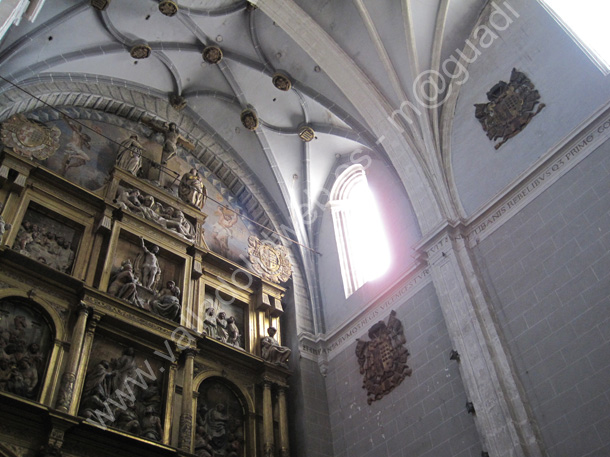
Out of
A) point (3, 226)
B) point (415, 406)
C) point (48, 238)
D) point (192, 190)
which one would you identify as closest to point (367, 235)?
point (192, 190)

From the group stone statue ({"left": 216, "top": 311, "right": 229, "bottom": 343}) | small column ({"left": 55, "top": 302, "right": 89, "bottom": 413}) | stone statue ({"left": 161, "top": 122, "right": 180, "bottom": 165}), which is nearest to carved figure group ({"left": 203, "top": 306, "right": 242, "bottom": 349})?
stone statue ({"left": 216, "top": 311, "right": 229, "bottom": 343})

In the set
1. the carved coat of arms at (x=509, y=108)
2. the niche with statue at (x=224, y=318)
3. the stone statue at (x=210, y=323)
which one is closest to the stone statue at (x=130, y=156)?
the niche with statue at (x=224, y=318)

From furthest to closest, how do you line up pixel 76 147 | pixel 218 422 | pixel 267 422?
pixel 76 147 → pixel 267 422 → pixel 218 422

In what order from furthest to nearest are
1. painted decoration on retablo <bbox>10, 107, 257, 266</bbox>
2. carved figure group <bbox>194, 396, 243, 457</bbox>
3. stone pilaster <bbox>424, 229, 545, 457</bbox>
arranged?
painted decoration on retablo <bbox>10, 107, 257, 266</bbox> < carved figure group <bbox>194, 396, 243, 457</bbox> < stone pilaster <bbox>424, 229, 545, 457</bbox>

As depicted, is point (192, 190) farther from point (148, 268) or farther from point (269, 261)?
point (148, 268)

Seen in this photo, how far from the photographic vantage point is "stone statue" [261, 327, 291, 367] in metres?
12.6

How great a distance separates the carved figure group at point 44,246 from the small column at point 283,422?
15.6ft

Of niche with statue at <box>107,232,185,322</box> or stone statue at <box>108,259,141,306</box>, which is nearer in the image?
stone statue at <box>108,259,141,306</box>

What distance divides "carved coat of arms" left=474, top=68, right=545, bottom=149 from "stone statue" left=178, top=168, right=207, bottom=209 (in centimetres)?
640

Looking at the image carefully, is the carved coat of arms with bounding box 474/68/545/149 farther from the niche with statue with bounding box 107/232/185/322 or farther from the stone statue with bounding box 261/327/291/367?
the niche with statue with bounding box 107/232/185/322

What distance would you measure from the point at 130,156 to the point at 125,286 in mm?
3574

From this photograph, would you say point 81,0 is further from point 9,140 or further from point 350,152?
point 350,152

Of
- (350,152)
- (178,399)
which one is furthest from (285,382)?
(350,152)

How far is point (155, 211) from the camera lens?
13.0m
